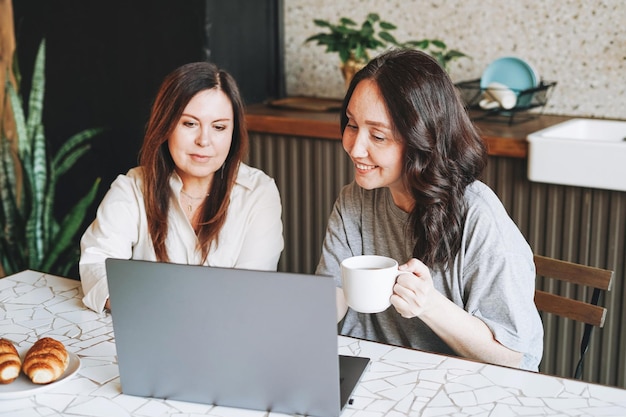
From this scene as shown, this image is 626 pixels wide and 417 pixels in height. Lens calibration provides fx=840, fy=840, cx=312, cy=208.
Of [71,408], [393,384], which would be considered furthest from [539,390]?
[71,408]

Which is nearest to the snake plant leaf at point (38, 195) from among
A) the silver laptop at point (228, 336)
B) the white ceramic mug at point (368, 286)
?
the silver laptop at point (228, 336)

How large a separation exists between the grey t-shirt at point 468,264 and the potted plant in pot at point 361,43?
1.14 metres

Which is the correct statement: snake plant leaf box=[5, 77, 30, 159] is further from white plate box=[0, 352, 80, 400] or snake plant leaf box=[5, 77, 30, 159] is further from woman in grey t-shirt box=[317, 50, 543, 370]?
white plate box=[0, 352, 80, 400]

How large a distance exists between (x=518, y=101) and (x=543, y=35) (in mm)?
331

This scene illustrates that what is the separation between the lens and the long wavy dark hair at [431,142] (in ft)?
5.47

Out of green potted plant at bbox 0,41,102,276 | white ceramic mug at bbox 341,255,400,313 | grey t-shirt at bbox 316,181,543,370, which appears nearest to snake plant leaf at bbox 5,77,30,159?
green potted plant at bbox 0,41,102,276

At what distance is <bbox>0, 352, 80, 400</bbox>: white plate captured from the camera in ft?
4.57

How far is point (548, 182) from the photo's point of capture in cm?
249

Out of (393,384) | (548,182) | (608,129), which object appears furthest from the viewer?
(608,129)

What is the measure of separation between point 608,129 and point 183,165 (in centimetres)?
148

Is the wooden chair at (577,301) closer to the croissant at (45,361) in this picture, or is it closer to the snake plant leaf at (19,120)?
the croissant at (45,361)

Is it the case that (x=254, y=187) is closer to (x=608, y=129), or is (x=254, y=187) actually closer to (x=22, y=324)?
(x=22, y=324)

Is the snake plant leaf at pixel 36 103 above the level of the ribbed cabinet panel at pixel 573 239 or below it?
above

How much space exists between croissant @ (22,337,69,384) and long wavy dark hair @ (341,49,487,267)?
742 millimetres
